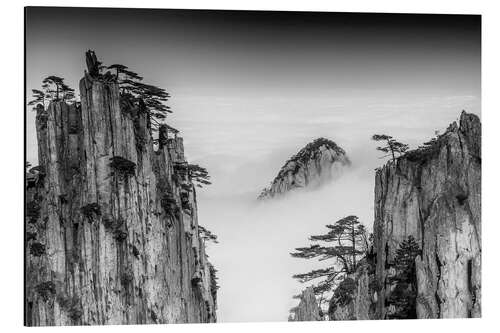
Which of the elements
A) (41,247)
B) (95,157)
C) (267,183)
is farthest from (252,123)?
(41,247)

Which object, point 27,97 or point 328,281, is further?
point 328,281

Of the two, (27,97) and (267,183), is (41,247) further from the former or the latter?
(267,183)

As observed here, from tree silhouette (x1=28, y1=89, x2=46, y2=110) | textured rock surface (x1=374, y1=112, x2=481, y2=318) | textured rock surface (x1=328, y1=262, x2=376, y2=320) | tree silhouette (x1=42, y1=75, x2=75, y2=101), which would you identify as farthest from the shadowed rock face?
tree silhouette (x1=28, y1=89, x2=46, y2=110)

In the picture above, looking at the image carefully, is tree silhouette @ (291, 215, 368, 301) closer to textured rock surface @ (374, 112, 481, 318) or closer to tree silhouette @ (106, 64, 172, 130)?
textured rock surface @ (374, 112, 481, 318)

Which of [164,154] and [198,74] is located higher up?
[198,74]

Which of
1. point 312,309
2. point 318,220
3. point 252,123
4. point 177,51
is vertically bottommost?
point 312,309

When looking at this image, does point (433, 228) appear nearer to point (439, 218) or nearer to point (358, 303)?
point (439, 218)
